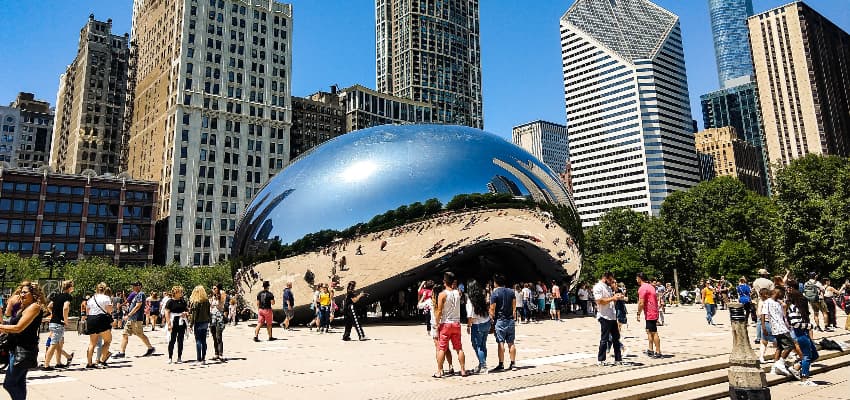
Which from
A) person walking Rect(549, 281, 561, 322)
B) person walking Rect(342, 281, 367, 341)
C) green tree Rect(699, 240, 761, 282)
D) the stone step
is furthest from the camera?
green tree Rect(699, 240, 761, 282)

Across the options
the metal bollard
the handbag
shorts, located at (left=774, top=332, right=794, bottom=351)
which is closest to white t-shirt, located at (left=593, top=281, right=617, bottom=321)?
shorts, located at (left=774, top=332, right=794, bottom=351)

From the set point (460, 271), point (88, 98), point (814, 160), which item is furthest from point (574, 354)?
point (88, 98)

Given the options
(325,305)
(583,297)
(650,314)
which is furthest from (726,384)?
(583,297)

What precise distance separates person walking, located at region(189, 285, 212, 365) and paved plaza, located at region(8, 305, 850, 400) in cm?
31

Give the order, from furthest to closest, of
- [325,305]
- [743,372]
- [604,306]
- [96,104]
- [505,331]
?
[96,104] → [325,305] → [604,306] → [505,331] → [743,372]

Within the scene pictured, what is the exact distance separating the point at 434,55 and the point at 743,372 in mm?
162105

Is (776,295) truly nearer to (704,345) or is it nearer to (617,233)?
(704,345)

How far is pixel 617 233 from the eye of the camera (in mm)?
67500

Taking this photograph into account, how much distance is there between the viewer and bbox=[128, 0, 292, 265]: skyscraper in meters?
92.8

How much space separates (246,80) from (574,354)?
330 ft

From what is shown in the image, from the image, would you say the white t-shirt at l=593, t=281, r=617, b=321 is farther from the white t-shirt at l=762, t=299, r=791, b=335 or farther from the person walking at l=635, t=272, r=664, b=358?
the white t-shirt at l=762, t=299, r=791, b=335

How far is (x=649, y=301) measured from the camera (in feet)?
37.2

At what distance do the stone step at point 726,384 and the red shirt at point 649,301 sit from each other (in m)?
2.02

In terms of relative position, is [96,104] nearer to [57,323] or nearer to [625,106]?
[57,323]
